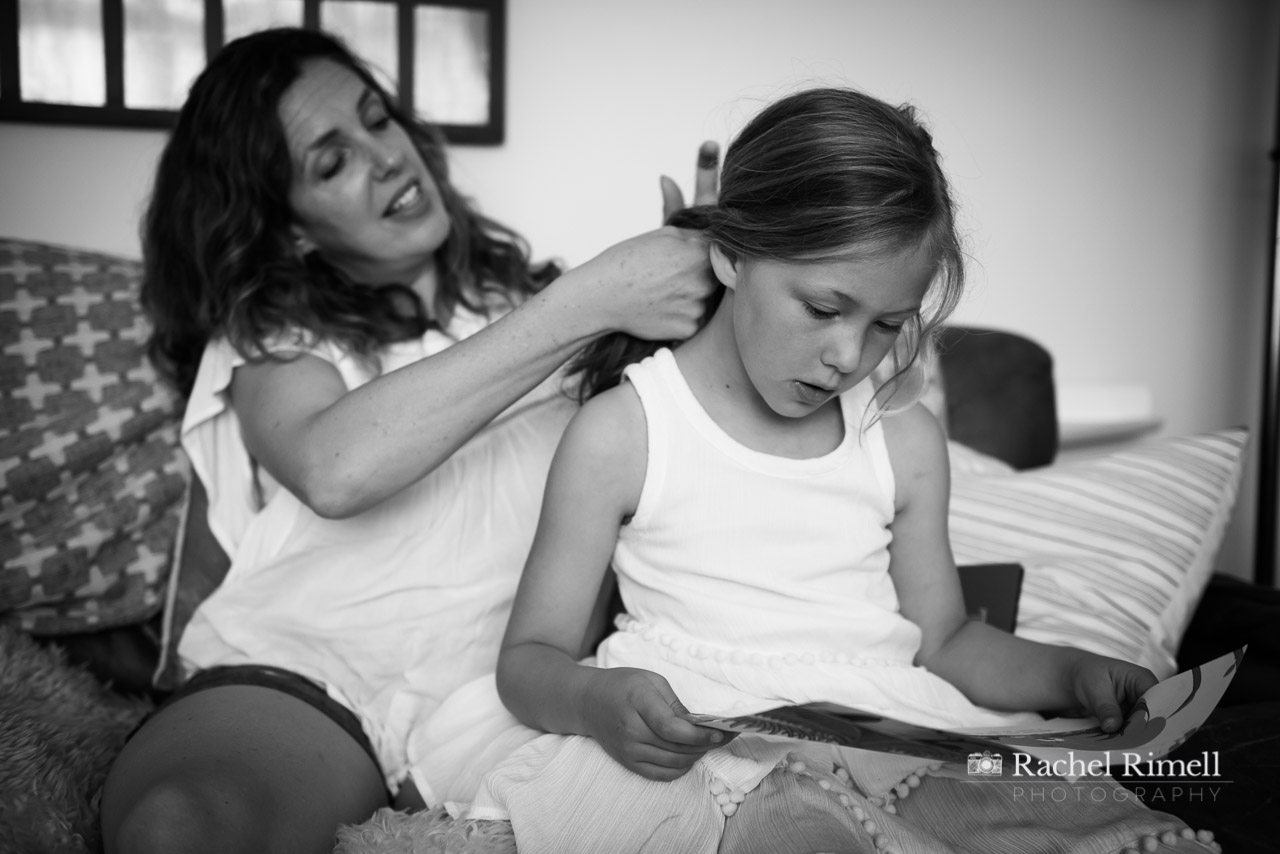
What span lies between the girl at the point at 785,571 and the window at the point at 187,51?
95 cm

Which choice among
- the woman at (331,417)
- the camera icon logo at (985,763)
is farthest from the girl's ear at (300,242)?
the camera icon logo at (985,763)

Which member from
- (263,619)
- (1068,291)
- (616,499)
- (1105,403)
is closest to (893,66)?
→ (1068,291)

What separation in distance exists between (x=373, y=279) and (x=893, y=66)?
135cm

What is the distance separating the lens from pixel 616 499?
1.04m

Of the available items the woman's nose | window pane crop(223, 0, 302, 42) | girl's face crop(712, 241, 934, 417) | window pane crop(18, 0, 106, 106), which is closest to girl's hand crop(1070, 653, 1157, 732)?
girl's face crop(712, 241, 934, 417)

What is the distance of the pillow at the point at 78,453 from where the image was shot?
1357 millimetres

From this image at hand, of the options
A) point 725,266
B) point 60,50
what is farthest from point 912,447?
point 60,50

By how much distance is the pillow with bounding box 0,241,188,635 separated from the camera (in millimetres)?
1357

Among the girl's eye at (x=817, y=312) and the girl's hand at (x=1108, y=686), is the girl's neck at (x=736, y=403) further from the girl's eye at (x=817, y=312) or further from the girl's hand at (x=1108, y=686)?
the girl's hand at (x=1108, y=686)

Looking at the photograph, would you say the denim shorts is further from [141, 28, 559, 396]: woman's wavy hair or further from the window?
the window

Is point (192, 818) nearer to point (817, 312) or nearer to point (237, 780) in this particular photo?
point (237, 780)

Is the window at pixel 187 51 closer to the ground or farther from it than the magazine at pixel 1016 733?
farther from it

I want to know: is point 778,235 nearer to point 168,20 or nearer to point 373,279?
point 373,279

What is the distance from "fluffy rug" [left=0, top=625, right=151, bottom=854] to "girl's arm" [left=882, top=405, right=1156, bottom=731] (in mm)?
910
